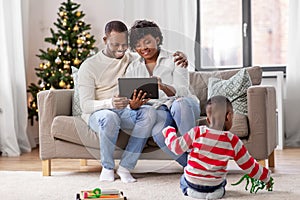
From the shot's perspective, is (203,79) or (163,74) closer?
(163,74)

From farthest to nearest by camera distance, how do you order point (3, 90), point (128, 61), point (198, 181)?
point (3, 90)
point (128, 61)
point (198, 181)

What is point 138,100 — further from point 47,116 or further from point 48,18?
point 48,18

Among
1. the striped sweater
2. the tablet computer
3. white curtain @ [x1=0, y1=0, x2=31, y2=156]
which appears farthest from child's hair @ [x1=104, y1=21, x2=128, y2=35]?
white curtain @ [x1=0, y1=0, x2=31, y2=156]

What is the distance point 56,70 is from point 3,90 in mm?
442

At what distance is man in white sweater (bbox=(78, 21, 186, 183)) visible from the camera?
2973 mm

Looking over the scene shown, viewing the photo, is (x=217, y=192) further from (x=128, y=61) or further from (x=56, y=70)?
(x=56, y=70)

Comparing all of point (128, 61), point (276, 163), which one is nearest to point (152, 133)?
point (128, 61)

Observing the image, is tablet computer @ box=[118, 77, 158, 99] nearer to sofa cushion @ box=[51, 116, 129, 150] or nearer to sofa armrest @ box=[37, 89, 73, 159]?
sofa cushion @ box=[51, 116, 129, 150]

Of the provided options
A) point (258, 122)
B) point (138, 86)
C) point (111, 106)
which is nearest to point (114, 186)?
point (111, 106)

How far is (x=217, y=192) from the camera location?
264 cm

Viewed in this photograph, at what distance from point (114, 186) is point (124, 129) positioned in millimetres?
325

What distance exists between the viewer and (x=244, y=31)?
4.87m

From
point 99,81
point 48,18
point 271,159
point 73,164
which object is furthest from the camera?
point 48,18

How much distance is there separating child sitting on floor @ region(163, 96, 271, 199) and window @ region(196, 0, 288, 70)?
2.20 metres
